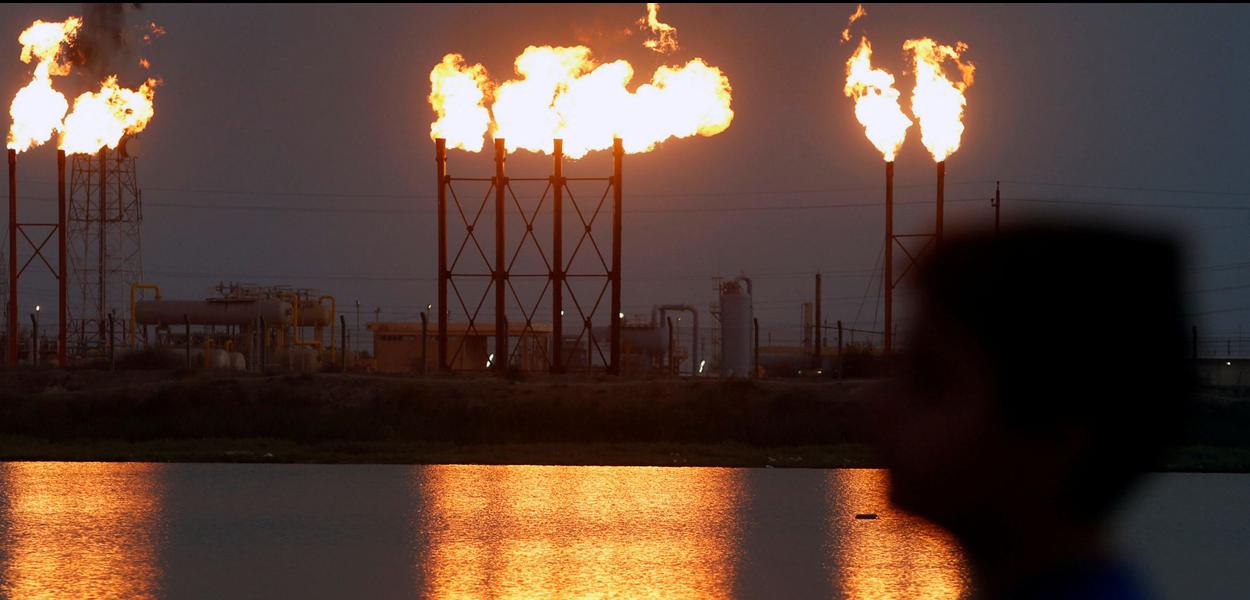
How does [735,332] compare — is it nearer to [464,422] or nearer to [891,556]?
[464,422]

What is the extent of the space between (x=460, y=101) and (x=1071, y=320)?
3717cm

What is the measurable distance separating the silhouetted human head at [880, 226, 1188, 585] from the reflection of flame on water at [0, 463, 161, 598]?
7221 millimetres

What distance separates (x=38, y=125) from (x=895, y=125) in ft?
97.8

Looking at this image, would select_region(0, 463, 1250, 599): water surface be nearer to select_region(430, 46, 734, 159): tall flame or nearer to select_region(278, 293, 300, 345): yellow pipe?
select_region(430, 46, 734, 159): tall flame

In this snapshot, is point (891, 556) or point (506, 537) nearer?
point (891, 556)

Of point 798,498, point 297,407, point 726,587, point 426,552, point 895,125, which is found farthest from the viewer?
point 895,125

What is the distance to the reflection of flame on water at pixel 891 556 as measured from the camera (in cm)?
1153

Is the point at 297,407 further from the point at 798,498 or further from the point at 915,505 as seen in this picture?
the point at 915,505

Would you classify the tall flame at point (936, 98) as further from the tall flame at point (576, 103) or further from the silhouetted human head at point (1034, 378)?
the silhouetted human head at point (1034, 378)

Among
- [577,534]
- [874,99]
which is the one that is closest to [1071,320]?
[577,534]

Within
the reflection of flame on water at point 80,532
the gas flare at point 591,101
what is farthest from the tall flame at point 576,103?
the reflection of flame on water at point 80,532

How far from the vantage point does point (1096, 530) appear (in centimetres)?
1514

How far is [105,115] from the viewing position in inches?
2047

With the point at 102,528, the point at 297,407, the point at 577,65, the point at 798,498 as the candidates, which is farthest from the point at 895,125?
the point at 102,528
